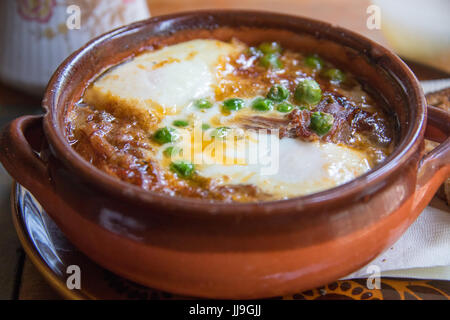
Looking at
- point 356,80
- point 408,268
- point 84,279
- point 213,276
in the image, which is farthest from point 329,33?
point 84,279

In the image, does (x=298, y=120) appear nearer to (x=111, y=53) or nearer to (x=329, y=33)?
(x=329, y=33)

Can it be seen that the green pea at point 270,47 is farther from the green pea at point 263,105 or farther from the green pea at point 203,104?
the green pea at point 203,104

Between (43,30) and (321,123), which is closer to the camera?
(321,123)

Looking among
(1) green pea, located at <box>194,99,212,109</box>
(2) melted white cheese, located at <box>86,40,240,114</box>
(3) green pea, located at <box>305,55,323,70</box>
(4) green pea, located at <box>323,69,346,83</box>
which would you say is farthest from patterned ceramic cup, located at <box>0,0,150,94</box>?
(4) green pea, located at <box>323,69,346,83</box>

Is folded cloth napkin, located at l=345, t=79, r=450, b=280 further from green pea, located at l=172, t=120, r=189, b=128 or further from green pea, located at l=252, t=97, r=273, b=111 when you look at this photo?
green pea, located at l=172, t=120, r=189, b=128

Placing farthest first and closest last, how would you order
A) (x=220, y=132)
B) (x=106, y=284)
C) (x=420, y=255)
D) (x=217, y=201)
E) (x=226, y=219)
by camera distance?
(x=220, y=132)
(x=420, y=255)
(x=106, y=284)
(x=217, y=201)
(x=226, y=219)

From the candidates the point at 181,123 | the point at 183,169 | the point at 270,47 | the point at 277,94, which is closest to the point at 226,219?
the point at 183,169

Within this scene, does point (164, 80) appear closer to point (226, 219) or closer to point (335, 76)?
point (335, 76)
